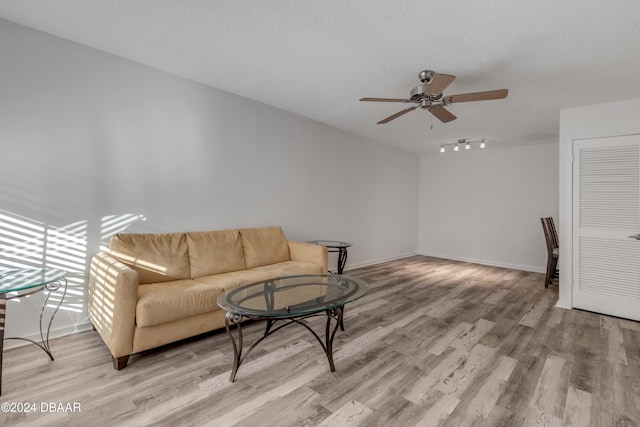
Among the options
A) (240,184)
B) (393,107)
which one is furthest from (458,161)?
(240,184)

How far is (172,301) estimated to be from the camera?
2.27 metres

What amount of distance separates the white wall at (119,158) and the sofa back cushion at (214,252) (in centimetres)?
28

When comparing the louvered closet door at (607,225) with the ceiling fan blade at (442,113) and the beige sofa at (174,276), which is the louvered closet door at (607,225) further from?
the beige sofa at (174,276)

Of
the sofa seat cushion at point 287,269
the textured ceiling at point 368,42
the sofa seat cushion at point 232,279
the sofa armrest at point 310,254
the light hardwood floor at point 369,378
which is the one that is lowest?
the light hardwood floor at point 369,378

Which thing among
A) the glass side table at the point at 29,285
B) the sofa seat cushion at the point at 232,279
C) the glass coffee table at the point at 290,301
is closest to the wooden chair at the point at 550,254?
the glass coffee table at the point at 290,301

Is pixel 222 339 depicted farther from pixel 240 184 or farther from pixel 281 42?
pixel 281 42

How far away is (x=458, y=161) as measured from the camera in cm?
663

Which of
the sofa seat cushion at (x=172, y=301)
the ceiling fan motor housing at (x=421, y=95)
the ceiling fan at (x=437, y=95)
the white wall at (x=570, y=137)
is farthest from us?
the white wall at (x=570, y=137)

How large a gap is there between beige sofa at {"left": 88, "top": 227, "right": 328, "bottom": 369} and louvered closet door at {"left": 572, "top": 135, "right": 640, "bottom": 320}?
10.1 ft

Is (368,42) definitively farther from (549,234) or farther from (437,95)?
(549,234)

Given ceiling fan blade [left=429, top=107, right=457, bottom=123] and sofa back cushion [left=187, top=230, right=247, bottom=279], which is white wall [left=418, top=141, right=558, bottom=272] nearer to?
ceiling fan blade [left=429, top=107, right=457, bottom=123]

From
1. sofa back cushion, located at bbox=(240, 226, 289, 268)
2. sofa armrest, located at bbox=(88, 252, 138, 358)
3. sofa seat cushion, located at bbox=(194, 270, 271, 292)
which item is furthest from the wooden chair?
sofa armrest, located at bbox=(88, 252, 138, 358)

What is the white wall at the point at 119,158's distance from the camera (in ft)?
7.82

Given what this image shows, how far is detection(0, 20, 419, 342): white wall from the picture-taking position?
238 cm
